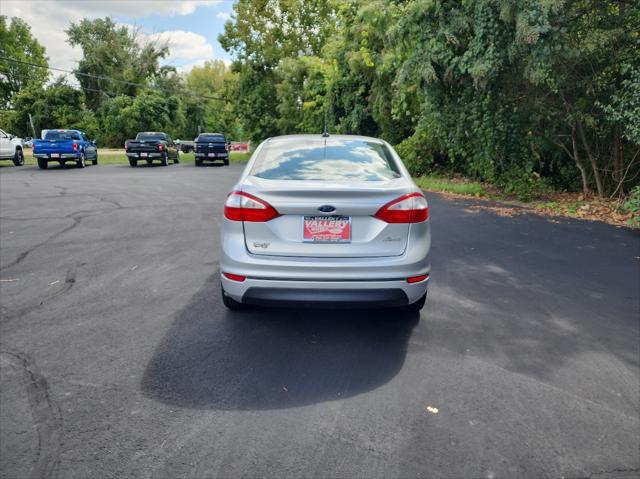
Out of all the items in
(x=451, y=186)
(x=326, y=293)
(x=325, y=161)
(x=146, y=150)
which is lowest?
(x=451, y=186)

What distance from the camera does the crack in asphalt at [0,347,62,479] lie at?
2.56m

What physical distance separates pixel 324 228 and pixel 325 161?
89 cm

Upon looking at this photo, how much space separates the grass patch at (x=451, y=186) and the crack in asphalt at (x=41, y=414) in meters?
13.1

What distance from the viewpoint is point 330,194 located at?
3.82m

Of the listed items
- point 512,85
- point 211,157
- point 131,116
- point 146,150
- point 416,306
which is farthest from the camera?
point 131,116

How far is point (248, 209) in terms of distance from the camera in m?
3.91

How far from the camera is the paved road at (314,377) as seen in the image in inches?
105

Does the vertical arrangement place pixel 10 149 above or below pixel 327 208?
below

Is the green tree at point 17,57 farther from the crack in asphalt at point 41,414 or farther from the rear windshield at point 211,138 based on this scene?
the crack in asphalt at point 41,414

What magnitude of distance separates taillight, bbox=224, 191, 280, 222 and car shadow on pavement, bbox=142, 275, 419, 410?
1.06m

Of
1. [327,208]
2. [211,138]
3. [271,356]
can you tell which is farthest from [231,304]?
[211,138]

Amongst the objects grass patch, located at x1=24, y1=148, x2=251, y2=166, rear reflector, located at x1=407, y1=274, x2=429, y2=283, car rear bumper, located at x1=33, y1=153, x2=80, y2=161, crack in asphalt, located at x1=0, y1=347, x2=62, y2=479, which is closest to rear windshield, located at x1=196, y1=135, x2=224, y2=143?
grass patch, located at x1=24, y1=148, x2=251, y2=166

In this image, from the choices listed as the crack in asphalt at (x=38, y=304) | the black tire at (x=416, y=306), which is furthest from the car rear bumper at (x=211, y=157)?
the black tire at (x=416, y=306)

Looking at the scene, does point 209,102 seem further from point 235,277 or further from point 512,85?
point 235,277
